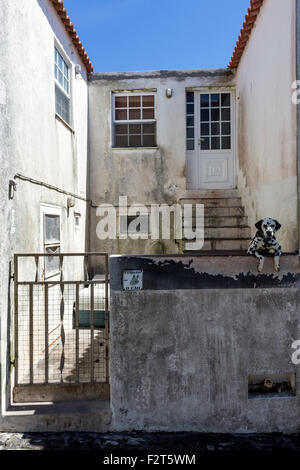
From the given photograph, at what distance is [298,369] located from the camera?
13.3ft

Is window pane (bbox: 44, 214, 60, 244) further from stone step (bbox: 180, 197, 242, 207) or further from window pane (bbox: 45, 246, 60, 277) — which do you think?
stone step (bbox: 180, 197, 242, 207)

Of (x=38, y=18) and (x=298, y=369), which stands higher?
(x=38, y=18)

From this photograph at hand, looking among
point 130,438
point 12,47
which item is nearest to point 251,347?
point 130,438

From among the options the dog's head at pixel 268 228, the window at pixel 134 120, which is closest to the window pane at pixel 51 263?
the dog's head at pixel 268 228

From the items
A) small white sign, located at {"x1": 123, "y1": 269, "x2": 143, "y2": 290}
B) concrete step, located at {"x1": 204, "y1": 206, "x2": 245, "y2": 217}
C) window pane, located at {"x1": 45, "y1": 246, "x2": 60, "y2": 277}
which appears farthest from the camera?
concrete step, located at {"x1": 204, "y1": 206, "x2": 245, "y2": 217}

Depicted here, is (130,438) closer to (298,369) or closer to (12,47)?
(298,369)

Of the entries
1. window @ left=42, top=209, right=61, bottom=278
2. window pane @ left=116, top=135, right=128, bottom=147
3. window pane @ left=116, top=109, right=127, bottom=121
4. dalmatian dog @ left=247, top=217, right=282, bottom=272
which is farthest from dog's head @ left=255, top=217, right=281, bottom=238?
window pane @ left=116, top=109, right=127, bottom=121

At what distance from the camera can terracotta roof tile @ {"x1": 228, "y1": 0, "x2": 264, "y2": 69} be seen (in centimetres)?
570

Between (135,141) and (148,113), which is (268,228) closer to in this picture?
(135,141)

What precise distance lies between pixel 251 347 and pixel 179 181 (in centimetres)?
503

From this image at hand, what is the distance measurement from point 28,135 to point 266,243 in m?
3.61

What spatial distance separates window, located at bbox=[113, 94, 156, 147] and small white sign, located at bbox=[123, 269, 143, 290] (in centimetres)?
517

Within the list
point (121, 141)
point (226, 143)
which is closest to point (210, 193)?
point (226, 143)

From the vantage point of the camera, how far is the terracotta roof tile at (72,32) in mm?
5654
